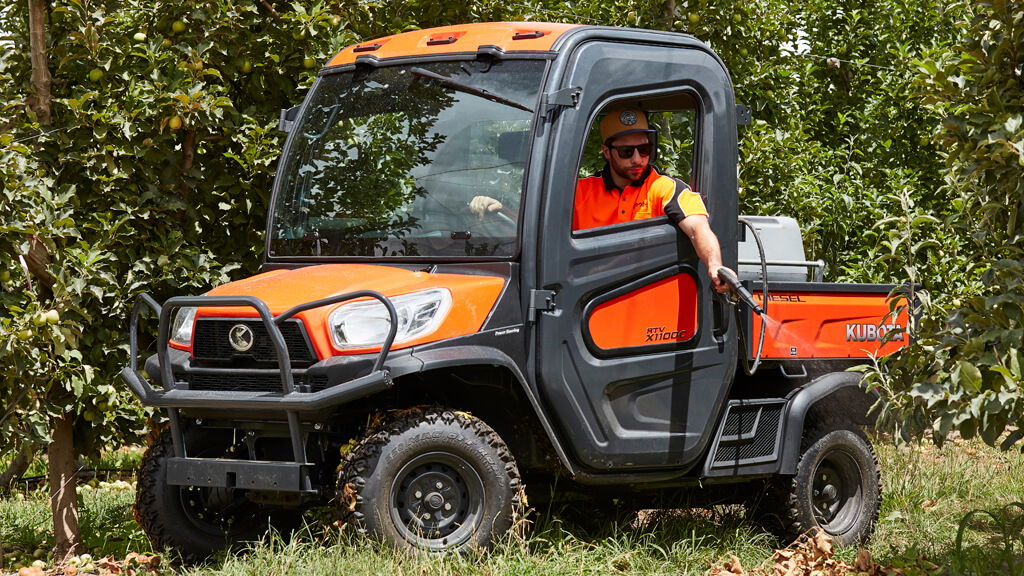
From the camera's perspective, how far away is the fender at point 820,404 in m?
5.74

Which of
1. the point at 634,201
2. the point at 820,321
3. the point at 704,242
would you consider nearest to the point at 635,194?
the point at 634,201

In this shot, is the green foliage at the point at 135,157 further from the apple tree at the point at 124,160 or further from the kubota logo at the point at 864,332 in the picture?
the kubota logo at the point at 864,332

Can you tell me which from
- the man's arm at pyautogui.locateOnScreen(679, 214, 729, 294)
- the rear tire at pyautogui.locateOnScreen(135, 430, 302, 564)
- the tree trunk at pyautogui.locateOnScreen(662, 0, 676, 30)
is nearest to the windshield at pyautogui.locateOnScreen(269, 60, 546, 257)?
the man's arm at pyautogui.locateOnScreen(679, 214, 729, 294)

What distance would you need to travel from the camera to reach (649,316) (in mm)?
5230

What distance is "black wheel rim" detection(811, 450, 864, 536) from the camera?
607 cm

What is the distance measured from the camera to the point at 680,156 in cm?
664

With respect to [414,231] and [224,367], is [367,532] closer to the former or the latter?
[224,367]

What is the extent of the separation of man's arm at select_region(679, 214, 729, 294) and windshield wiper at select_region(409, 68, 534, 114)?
2.74 feet

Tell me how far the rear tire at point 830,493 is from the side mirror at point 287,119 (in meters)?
2.78

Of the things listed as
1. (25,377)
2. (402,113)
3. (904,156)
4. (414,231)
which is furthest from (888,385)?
(904,156)

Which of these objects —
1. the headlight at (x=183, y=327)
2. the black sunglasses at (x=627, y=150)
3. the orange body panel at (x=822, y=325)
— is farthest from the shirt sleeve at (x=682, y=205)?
the headlight at (x=183, y=327)

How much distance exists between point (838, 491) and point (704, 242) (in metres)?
1.70

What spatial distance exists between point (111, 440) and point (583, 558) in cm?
315

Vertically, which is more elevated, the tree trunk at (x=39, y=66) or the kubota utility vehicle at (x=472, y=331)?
the tree trunk at (x=39, y=66)
